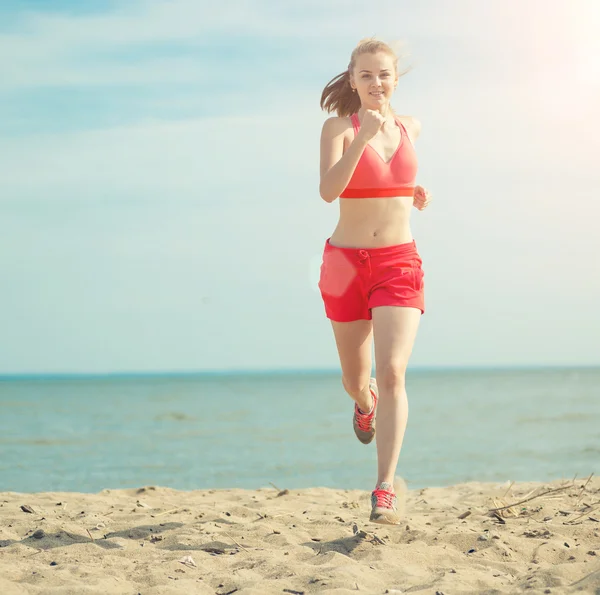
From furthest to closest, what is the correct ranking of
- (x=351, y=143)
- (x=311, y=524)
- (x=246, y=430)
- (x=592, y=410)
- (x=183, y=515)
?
(x=592, y=410), (x=246, y=430), (x=183, y=515), (x=311, y=524), (x=351, y=143)

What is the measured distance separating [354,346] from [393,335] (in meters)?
0.51

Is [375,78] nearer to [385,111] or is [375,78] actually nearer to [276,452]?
[385,111]

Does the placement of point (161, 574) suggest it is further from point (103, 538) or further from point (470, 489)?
point (470, 489)

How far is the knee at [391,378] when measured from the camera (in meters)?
4.06

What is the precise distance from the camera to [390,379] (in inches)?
160

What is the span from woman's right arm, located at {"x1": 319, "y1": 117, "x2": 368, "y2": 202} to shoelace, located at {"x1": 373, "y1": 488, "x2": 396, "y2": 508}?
5.18 ft

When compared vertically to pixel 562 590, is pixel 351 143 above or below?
above

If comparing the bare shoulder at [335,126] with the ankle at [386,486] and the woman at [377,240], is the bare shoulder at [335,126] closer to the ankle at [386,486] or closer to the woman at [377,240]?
the woman at [377,240]

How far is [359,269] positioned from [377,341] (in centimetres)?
43

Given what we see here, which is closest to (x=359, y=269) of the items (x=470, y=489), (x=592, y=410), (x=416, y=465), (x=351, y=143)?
(x=351, y=143)

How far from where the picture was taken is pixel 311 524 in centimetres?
454

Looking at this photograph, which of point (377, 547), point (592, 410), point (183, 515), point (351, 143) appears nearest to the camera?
point (377, 547)

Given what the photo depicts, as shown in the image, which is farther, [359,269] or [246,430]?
[246,430]

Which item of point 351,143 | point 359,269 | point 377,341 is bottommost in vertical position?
point 377,341
